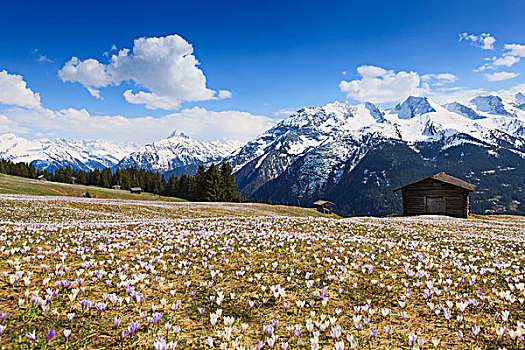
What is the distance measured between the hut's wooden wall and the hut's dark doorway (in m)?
0.46

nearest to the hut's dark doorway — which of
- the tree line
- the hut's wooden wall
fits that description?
the hut's wooden wall

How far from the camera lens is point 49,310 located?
17.3 feet

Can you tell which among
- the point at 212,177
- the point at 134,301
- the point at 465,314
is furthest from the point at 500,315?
the point at 212,177

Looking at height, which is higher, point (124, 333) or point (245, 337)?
point (124, 333)

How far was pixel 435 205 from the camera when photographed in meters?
49.6

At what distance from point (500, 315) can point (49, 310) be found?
30.0ft

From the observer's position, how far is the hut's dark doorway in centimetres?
4894

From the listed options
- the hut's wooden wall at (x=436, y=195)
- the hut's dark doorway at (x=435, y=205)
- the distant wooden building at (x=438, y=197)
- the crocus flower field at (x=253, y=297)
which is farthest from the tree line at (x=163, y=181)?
the crocus flower field at (x=253, y=297)

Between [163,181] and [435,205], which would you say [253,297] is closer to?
[435,205]

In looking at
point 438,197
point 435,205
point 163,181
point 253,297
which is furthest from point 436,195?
point 163,181

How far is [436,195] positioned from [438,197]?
0.46 m

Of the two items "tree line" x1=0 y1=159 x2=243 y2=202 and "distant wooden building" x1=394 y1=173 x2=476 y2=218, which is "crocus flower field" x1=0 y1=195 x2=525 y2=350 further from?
"tree line" x1=0 y1=159 x2=243 y2=202

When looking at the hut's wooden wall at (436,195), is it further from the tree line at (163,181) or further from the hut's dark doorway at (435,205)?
the tree line at (163,181)

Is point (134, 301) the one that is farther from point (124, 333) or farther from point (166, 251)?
point (166, 251)
